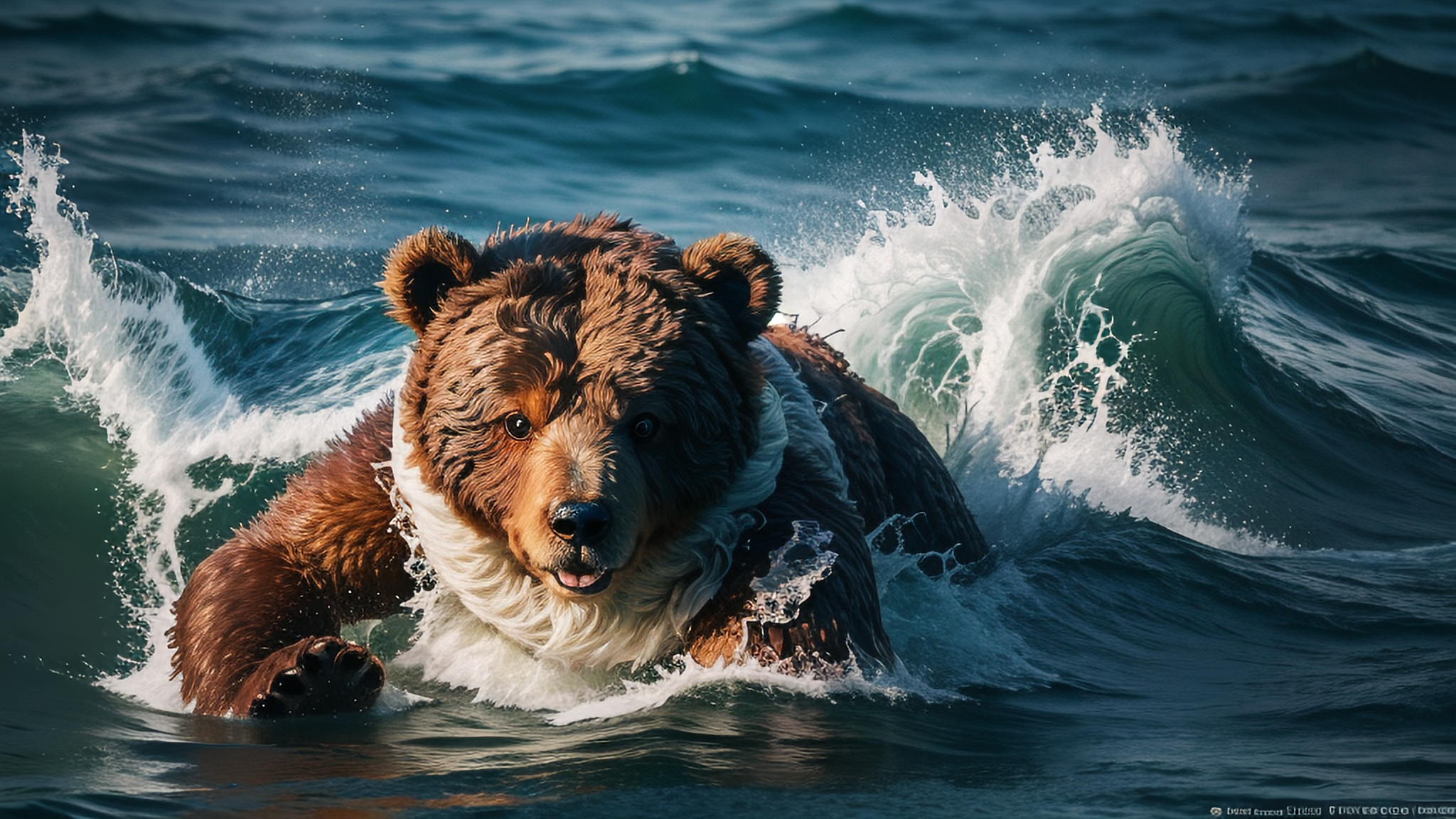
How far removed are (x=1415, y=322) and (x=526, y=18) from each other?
1304 centimetres

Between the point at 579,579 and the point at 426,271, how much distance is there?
1.14m

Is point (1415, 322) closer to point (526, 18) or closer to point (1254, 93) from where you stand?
point (1254, 93)

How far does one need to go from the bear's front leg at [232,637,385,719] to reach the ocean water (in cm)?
10

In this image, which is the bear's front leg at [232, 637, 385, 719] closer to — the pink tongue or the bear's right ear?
the pink tongue

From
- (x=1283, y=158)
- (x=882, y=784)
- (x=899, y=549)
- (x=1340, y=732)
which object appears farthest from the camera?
(x=1283, y=158)

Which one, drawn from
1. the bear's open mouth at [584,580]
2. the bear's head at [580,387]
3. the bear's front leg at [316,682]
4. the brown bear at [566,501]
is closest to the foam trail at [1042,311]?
the brown bear at [566,501]

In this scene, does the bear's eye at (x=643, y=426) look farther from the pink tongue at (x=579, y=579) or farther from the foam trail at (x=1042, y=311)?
the foam trail at (x=1042, y=311)

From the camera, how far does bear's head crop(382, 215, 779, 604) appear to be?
15.3ft

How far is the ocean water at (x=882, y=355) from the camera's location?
4801 millimetres

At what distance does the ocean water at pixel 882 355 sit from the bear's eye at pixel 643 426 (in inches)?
33.8

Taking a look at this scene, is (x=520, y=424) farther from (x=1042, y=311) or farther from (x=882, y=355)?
(x=1042, y=311)

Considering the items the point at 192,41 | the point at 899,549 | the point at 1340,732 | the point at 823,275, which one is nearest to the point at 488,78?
the point at 192,41

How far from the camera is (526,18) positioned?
22000 mm

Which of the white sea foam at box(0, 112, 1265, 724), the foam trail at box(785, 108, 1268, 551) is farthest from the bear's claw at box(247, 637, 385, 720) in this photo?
the foam trail at box(785, 108, 1268, 551)
